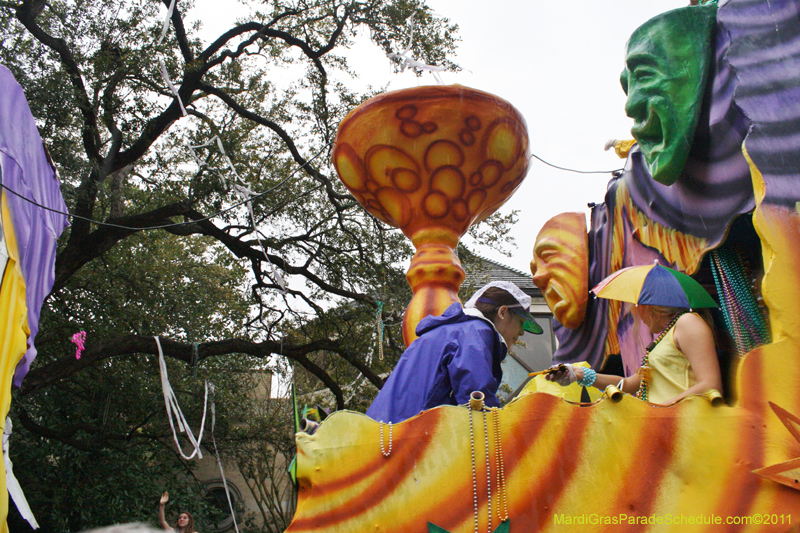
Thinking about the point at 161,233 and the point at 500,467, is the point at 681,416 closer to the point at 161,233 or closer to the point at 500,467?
the point at 500,467

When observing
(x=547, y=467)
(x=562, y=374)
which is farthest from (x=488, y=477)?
(x=562, y=374)

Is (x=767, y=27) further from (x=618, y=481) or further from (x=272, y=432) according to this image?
(x=272, y=432)

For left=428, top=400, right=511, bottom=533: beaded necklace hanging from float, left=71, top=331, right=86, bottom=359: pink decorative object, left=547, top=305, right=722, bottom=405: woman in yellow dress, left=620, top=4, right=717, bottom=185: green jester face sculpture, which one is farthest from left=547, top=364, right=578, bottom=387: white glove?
left=71, top=331, right=86, bottom=359: pink decorative object

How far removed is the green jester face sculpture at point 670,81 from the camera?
8.08ft

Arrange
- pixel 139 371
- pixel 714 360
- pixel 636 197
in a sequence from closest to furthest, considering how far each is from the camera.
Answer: pixel 714 360 → pixel 636 197 → pixel 139 371

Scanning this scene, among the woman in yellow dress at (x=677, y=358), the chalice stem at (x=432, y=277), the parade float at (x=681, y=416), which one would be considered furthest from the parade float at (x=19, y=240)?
the woman in yellow dress at (x=677, y=358)

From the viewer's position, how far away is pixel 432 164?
4.18m

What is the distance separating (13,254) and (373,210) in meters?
2.33

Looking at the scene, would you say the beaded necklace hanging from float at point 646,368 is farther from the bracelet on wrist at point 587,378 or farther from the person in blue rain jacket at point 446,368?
the person in blue rain jacket at point 446,368

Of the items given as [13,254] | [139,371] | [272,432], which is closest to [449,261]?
[13,254]

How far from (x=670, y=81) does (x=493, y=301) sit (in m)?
1.15

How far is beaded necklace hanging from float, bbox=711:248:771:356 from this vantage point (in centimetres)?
226

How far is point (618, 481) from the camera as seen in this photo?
1875mm

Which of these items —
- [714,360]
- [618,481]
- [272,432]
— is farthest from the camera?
[272,432]
